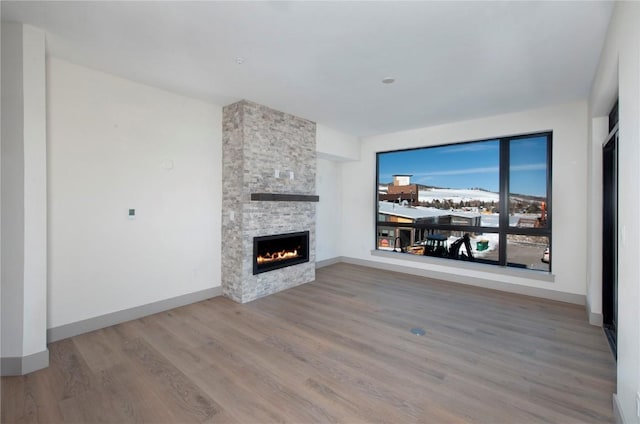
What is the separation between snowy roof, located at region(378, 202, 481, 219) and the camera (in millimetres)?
5554

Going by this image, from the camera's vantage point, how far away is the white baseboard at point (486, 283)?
4258mm

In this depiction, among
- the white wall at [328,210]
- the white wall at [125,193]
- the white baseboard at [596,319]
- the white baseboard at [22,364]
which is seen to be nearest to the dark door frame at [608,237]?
the white baseboard at [596,319]

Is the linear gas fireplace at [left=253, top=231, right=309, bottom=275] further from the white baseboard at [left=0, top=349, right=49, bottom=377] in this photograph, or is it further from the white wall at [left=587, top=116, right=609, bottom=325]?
the white wall at [left=587, top=116, right=609, bottom=325]

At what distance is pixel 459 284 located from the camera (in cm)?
519

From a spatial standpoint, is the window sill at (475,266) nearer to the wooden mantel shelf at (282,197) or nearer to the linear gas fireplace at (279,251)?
the linear gas fireplace at (279,251)

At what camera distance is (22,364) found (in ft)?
7.99

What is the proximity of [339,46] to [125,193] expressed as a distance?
306cm

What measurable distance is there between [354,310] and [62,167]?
389 cm

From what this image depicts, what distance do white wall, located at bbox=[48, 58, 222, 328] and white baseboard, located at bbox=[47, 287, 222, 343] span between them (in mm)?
60

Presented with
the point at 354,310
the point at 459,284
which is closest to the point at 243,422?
the point at 354,310

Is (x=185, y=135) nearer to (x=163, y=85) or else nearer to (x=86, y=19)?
(x=163, y=85)

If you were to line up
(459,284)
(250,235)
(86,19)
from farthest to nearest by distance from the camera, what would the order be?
(459,284)
(250,235)
(86,19)

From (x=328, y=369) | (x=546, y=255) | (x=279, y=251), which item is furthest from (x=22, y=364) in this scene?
(x=546, y=255)

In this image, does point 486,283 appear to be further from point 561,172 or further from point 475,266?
point 561,172
